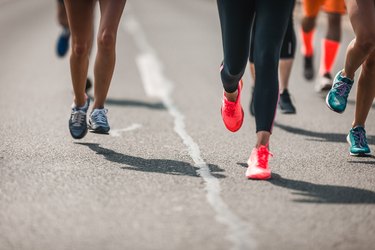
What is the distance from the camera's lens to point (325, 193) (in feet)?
16.3

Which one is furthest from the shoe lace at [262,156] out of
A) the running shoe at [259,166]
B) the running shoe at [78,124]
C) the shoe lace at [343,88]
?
the running shoe at [78,124]

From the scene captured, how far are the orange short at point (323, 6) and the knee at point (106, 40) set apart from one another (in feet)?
11.9

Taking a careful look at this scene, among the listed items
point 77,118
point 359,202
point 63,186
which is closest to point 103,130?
point 77,118

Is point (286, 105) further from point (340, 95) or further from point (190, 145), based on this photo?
point (340, 95)

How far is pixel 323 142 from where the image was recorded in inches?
268

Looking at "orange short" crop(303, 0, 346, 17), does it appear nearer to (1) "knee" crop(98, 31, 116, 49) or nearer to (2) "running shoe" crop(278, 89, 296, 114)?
(2) "running shoe" crop(278, 89, 296, 114)

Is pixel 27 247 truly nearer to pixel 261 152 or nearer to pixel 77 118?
pixel 261 152

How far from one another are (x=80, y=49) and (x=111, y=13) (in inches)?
19.8

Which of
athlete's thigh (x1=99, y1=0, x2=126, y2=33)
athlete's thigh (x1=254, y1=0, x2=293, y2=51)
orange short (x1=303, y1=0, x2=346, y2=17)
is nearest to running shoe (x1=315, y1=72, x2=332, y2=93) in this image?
orange short (x1=303, y1=0, x2=346, y2=17)

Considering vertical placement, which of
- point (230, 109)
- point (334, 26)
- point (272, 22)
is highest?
point (272, 22)

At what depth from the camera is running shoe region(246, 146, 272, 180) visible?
5.27 meters

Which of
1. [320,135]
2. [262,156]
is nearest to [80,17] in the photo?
[262,156]

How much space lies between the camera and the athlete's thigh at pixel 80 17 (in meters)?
6.18

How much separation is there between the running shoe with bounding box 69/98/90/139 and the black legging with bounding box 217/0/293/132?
139cm
